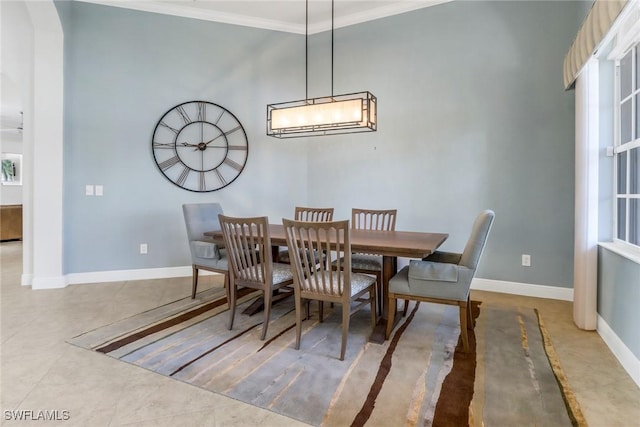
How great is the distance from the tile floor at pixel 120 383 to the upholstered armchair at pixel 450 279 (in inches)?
26.9

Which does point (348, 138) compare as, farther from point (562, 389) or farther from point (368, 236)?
point (562, 389)

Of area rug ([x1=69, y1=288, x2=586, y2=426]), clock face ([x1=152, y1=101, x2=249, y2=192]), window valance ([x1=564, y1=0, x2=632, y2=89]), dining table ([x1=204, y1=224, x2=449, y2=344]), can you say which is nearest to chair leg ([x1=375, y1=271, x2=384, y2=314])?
dining table ([x1=204, y1=224, x2=449, y2=344])

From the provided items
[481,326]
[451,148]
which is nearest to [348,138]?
[451,148]

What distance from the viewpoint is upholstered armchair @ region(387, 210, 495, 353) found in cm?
211

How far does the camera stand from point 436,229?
12.2 feet

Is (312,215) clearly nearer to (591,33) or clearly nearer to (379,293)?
(379,293)

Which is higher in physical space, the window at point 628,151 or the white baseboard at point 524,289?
the window at point 628,151

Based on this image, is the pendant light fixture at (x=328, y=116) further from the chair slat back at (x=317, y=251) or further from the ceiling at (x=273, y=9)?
the ceiling at (x=273, y=9)

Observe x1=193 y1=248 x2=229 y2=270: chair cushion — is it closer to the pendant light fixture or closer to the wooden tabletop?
the wooden tabletop

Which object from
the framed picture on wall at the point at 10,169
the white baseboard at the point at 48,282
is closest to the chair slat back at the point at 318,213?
the white baseboard at the point at 48,282

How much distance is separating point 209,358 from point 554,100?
3685 millimetres

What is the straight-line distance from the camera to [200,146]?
4.08 metres

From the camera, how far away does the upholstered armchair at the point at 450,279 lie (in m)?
2.11

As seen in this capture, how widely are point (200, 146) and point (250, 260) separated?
7.39ft
